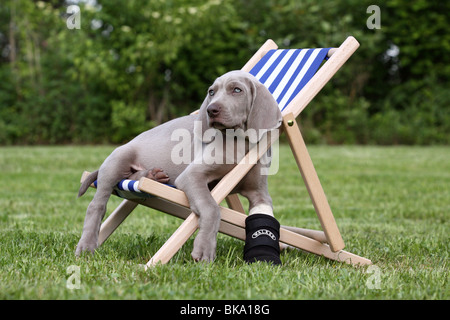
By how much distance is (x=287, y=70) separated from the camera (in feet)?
11.2

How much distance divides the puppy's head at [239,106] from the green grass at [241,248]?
66cm

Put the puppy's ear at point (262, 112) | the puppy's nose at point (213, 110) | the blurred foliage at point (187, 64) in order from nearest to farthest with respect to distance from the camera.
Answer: the puppy's nose at point (213, 110) → the puppy's ear at point (262, 112) → the blurred foliage at point (187, 64)

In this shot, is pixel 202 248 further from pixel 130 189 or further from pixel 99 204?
pixel 99 204

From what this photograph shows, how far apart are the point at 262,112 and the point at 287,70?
0.64 meters

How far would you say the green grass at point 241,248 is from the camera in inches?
90.1

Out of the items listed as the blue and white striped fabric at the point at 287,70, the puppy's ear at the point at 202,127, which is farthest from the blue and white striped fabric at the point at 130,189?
the blue and white striped fabric at the point at 287,70

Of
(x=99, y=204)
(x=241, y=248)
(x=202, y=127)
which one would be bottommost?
(x=241, y=248)

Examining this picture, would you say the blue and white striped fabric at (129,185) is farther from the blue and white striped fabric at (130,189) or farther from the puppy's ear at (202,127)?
the puppy's ear at (202,127)

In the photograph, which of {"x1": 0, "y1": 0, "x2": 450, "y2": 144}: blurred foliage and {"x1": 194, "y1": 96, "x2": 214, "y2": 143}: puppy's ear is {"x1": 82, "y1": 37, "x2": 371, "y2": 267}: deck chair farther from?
{"x1": 0, "y1": 0, "x2": 450, "y2": 144}: blurred foliage

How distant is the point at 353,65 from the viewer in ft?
41.7

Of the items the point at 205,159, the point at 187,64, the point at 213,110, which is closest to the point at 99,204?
the point at 205,159

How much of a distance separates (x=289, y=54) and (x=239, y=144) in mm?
924

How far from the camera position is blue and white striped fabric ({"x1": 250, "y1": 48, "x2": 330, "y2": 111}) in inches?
127

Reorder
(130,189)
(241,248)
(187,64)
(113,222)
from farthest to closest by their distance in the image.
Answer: (187,64) → (241,248) → (113,222) → (130,189)
